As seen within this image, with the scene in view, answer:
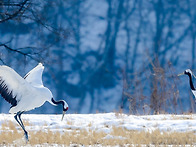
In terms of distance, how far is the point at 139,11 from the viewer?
19484 mm

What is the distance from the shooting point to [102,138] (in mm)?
6926

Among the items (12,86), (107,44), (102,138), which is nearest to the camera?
(12,86)

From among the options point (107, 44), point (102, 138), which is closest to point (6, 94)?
point (102, 138)

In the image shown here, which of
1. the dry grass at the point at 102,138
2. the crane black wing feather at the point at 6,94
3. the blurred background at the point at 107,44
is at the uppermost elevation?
the blurred background at the point at 107,44

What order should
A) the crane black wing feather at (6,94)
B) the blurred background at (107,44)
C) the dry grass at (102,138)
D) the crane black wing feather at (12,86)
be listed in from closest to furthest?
1. the crane black wing feather at (12,86)
2. the crane black wing feather at (6,94)
3. the dry grass at (102,138)
4. the blurred background at (107,44)

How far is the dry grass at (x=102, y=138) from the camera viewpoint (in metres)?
6.68

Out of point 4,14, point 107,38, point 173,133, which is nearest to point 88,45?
point 107,38

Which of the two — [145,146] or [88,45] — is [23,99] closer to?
[145,146]

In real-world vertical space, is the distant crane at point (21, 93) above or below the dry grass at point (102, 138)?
above

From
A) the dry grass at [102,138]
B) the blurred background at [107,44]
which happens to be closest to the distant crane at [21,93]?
A: the dry grass at [102,138]

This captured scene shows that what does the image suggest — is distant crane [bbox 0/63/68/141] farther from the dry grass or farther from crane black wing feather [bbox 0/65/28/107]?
the dry grass

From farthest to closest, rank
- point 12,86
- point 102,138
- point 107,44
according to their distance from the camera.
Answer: point 107,44 < point 102,138 < point 12,86

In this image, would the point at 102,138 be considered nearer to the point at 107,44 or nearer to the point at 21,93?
the point at 21,93

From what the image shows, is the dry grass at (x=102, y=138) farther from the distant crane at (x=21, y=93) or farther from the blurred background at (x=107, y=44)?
the blurred background at (x=107, y=44)
